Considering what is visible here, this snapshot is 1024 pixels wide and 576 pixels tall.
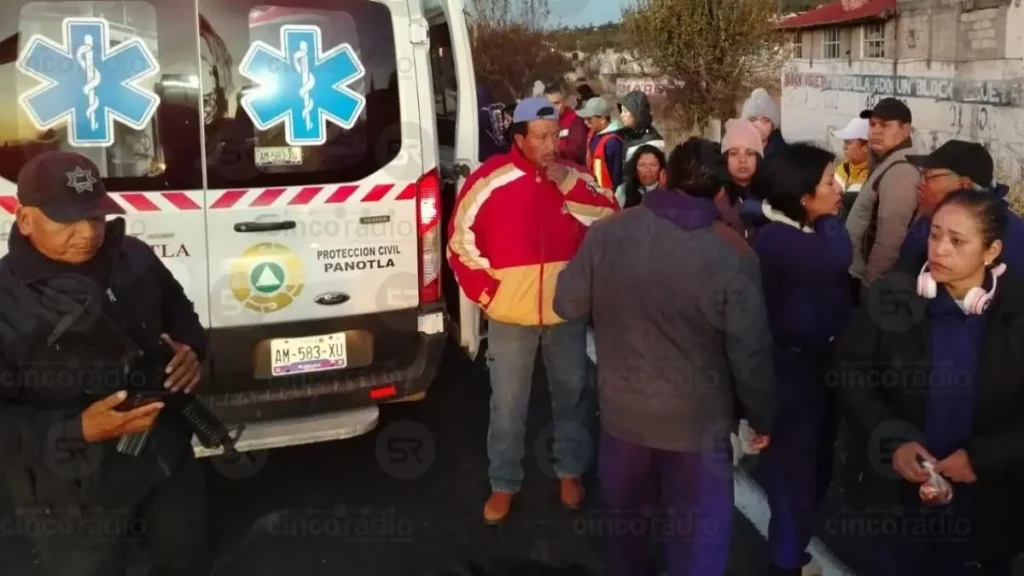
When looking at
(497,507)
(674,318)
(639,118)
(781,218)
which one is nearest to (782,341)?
(781,218)

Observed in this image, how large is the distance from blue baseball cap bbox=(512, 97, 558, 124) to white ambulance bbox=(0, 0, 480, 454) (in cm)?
49

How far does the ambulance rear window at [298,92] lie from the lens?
389 cm

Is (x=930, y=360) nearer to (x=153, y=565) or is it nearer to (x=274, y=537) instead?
(x=153, y=565)

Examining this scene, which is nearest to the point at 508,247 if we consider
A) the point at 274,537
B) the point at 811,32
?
the point at 274,537

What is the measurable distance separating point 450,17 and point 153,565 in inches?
129

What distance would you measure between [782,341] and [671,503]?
0.73 meters

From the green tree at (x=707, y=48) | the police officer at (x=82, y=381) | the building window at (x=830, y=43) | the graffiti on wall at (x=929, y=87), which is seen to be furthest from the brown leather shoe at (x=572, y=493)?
the building window at (x=830, y=43)

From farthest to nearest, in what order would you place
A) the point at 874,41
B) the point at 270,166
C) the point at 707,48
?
1. the point at 707,48
2. the point at 874,41
3. the point at 270,166

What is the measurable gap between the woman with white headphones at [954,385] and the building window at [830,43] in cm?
1666

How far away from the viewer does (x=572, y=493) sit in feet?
14.1

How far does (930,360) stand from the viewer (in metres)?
2.68

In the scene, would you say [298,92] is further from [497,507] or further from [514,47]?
[514,47]

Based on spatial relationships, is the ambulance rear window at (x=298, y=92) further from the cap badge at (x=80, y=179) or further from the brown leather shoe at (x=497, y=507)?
the brown leather shoe at (x=497, y=507)

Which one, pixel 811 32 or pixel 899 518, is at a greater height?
pixel 811 32
